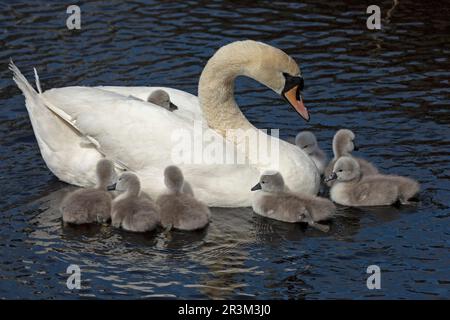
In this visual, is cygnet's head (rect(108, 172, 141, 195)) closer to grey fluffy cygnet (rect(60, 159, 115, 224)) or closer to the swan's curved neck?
grey fluffy cygnet (rect(60, 159, 115, 224))

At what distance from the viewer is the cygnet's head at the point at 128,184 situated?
1166 centimetres

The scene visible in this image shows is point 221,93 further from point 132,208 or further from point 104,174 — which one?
point 132,208

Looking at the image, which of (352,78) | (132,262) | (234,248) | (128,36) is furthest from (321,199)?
(128,36)

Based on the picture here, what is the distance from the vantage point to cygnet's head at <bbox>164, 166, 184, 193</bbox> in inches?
459

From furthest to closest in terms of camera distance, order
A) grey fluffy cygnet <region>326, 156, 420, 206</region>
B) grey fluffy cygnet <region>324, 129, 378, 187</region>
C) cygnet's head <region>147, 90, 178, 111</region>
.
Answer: cygnet's head <region>147, 90, 178, 111</region> < grey fluffy cygnet <region>324, 129, 378, 187</region> < grey fluffy cygnet <region>326, 156, 420, 206</region>

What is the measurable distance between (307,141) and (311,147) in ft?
0.36

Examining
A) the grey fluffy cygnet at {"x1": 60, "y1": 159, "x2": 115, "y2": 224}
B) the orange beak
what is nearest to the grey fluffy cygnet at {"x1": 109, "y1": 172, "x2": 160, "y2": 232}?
the grey fluffy cygnet at {"x1": 60, "y1": 159, "x2": 115, "y2": 224}

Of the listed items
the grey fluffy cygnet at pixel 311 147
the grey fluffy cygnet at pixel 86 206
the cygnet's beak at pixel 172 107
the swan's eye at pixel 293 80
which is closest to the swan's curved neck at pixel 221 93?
the swan's eye at pixel 293 80

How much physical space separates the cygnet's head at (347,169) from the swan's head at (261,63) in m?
0.89

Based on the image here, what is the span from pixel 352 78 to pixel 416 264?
5099mm

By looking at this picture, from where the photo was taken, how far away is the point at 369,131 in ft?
46.1

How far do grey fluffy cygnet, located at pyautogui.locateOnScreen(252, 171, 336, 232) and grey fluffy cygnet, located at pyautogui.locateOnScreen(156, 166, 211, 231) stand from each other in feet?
1.96

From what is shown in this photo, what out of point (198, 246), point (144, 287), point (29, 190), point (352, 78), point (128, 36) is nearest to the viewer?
point (144, 287)

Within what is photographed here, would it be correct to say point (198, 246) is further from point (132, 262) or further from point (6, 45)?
point (6, 45)
